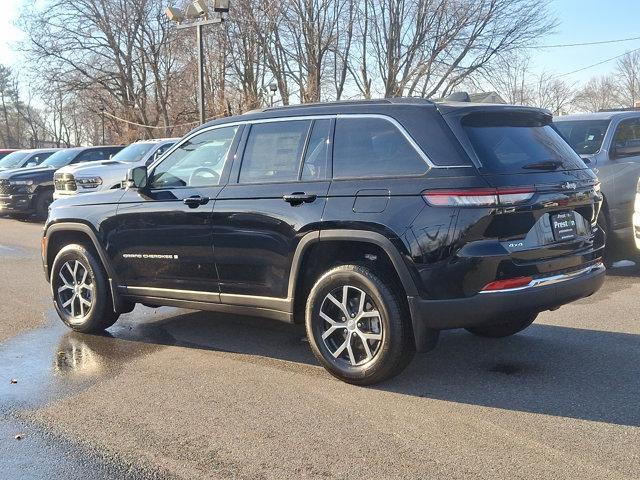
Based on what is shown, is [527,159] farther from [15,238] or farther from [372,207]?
[15,238]

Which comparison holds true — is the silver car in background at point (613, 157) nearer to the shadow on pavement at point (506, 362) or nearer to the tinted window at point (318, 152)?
the shadow on pavement at point (506, 362)

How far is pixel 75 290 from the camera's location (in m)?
6.13

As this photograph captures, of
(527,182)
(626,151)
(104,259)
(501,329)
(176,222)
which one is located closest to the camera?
(527,182)

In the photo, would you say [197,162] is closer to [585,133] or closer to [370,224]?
[370,224]

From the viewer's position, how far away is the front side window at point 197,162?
525 centimetres

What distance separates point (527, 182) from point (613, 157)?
199 inches

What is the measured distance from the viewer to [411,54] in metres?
34.4

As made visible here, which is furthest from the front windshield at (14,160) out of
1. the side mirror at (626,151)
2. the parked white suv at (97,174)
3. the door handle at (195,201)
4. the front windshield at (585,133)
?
the side mirror at (626,151)

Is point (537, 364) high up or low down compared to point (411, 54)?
down

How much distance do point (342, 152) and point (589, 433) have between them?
2.35 m

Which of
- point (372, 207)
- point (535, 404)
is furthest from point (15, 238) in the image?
point (535, 404)

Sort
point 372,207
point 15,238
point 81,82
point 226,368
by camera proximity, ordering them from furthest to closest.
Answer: point 81,82
point 15,238
point 226,368
point 372,207

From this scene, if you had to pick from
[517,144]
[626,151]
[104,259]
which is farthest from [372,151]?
[626,151]

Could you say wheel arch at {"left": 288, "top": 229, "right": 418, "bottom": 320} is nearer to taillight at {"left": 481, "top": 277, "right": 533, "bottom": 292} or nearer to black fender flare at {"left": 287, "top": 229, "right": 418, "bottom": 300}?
black fender flare at {"left": 287, "top": 229, "right": 418, "bottom": 300}
